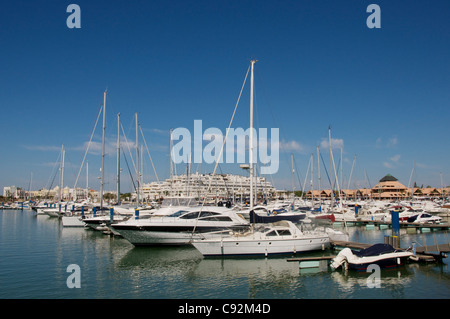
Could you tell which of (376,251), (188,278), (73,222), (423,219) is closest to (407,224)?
(423,219)

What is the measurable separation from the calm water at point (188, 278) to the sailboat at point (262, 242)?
0.67 m

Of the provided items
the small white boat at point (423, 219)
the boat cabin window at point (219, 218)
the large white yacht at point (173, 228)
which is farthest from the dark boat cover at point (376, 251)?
the small white boat at point (423, 219)

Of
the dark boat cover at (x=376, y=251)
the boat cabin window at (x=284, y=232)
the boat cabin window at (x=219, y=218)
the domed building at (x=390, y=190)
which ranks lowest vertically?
the domed building at (x=390, y=190)

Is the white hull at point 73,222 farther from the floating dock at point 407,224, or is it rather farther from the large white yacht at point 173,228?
the floating dock at point 407,224

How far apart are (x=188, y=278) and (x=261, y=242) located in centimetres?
616

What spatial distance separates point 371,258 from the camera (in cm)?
1877

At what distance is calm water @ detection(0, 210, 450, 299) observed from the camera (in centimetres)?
1541

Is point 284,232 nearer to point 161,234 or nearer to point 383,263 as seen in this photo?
point 383,263

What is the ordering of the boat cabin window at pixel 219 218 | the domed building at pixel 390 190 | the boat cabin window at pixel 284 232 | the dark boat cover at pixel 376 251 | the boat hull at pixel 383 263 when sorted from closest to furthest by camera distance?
1. the boat hull at pixel 383 263
2. the dark boat cover at pixel 376 251
3. the boat cabin window at pixel 284 232
4. the boat cabin window at pixel 219 218
5. the domed building at pixel 390 190

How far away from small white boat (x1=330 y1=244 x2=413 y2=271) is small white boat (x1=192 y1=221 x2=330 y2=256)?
3.84m

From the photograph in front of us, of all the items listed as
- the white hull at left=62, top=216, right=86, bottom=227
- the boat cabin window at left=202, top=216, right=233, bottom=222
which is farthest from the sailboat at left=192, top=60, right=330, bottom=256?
the white hull at left=62, top=216, right=86, bottom=227

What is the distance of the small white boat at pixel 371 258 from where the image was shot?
18.6 meters

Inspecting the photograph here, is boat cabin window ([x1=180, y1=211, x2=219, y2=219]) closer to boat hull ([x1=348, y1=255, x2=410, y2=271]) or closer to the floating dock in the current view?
boat hull ([x1=348, y1=255, x2=410, y2=271])
